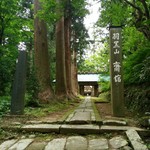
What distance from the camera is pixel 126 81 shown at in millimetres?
9484

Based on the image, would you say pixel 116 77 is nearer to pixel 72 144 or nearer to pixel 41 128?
pixel 41 128

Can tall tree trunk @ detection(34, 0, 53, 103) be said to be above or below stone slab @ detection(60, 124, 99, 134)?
above

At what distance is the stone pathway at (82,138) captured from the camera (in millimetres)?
3891

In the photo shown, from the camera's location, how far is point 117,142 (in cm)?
411

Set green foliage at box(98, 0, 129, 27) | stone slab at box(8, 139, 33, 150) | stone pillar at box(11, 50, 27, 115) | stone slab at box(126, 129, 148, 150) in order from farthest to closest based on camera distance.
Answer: green foliage at box(98, 0, 129, 27) < stone pillar at box(11, 50, 27, 115) < stone slab at box(8, 139, 33, 150) < stone slab at box(126, 129, 148, 150)

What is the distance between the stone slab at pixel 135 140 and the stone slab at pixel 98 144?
17.6 inches

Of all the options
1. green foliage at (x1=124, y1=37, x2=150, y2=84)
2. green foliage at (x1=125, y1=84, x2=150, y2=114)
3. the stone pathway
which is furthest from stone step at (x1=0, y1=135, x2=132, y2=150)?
green foliage at (x1=124, y1=37, x2=150, y2=84)

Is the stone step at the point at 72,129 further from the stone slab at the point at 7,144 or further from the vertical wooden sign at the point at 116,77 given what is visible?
the vertical wooden sign at the point at 116,77

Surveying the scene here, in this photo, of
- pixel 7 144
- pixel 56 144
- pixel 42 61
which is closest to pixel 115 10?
pixel 42 61

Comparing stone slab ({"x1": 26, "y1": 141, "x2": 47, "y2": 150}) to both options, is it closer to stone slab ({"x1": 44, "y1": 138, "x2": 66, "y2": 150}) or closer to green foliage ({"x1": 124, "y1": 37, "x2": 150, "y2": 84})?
stone slab ({"x1": 44, "y1": 138, "x2": 66, "y2": 150})

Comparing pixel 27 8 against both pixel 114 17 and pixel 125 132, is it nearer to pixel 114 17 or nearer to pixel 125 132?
pixel 114 17

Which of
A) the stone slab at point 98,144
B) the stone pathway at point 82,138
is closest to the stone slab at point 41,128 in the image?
the stone pathway at point 82,138

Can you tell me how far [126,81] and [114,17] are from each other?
2661mm

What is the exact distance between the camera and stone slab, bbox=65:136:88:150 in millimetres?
3889
